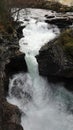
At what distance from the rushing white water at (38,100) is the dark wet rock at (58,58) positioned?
43.2 inches

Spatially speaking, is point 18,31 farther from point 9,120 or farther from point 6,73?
point 9,120

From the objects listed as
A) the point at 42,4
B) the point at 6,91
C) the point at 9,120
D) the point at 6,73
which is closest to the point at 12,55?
the point at 6,73

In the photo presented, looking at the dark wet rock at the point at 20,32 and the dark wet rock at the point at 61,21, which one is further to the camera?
the dark wet rock at the point at 61,21

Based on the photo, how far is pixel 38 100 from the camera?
2470 cm

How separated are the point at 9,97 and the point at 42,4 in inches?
1921

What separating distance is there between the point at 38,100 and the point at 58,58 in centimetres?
383

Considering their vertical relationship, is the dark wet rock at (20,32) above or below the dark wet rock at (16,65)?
above

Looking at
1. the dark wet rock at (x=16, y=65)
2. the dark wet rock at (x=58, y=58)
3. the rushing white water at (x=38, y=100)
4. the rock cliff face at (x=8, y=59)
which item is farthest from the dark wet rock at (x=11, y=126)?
the dark wet rock at (x=16, y=65)

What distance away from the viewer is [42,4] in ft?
230

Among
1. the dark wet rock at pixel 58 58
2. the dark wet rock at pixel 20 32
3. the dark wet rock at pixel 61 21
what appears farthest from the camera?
the dark wet rock at pixel 61 21

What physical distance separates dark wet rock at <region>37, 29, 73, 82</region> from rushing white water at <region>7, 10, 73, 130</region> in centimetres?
110

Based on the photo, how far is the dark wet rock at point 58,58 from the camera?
945 inches

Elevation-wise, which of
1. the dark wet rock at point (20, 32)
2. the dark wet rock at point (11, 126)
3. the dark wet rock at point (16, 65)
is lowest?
the dark wet rock at point (11, 126)

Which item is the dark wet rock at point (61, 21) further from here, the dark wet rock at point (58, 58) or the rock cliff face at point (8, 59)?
the dark wet rock at point (58, 58)
